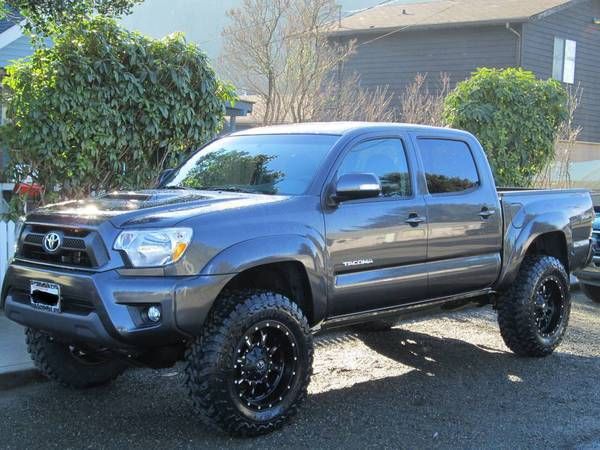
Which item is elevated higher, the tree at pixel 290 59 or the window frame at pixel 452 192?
the tree at pixel 290 59

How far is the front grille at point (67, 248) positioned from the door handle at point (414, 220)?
2.24 metres

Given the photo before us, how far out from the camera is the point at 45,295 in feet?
14.5

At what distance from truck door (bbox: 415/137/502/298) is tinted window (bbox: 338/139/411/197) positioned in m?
0.21

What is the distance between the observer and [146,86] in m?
7.38

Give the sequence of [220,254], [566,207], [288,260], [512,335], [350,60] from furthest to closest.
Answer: [350,60], [566,207], [512,335], [288,260], [220,254]

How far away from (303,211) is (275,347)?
874 millimetres

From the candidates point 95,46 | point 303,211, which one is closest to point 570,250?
point 303,211

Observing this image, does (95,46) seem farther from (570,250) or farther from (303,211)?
(570,250)

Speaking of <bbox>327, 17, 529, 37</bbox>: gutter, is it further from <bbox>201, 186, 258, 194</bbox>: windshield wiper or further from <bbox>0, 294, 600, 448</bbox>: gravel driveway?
<bbox>201, 186, 258, 194</bbox>: windshield wiper

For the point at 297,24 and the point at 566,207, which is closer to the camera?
the point at 566,207

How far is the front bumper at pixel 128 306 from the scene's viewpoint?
4.07 metres

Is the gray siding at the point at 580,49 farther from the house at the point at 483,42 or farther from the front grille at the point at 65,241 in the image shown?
the front grille at the point at 65,241

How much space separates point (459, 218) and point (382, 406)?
1.61 metres

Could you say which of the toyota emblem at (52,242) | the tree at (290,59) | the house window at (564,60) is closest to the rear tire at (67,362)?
the toyota emblem at (52,242)
